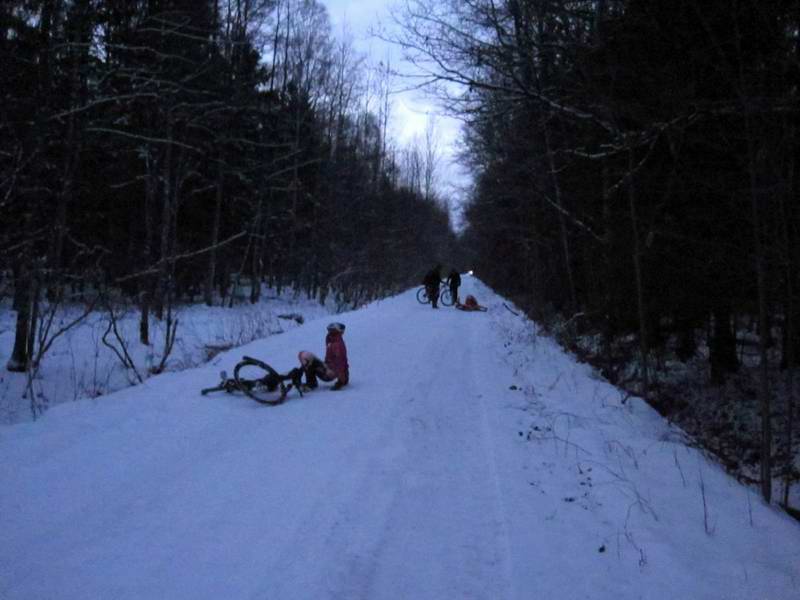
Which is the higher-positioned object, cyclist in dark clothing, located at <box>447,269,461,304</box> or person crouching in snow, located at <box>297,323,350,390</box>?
cyclist in dark clothing, located at <box>447,269,461,304</box>

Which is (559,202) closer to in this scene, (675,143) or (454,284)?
(675,143)

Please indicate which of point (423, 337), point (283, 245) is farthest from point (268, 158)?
point (423, 337)

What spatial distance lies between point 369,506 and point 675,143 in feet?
22.6

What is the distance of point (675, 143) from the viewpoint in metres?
7.89

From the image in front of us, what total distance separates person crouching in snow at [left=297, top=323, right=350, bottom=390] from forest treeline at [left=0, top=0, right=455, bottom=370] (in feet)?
11.2

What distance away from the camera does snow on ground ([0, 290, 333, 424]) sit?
1028 cm

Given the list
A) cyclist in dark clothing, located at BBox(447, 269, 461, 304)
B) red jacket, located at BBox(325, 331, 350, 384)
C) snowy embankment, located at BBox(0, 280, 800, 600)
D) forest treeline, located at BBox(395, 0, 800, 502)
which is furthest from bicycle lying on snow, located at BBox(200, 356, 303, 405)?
cyclist in dark clothing, located at BBox(447, 269, 461, 304)

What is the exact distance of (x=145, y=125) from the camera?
18.7 m

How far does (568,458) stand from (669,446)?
5.17 ft

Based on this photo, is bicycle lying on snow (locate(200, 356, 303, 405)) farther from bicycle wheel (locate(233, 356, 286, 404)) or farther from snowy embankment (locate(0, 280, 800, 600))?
snowy embankment (locate(0, 280, 800, 600))

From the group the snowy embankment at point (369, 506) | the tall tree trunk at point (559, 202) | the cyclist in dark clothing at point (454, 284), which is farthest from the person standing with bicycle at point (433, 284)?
the snowy embankment at point (369, 506)

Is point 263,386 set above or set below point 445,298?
below

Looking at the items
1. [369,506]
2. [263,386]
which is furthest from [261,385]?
[369,506]

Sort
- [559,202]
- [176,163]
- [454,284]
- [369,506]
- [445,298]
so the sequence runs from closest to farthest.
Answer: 1. [369,506]
2. [559,202]
3. [176,163]
4. [454,284]
5. [445,298]
